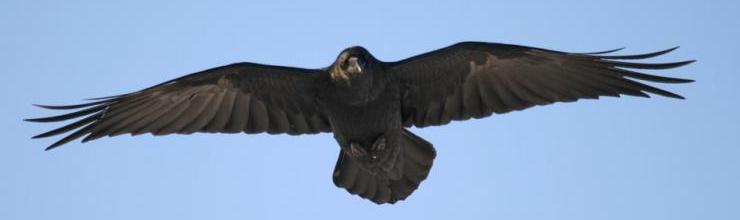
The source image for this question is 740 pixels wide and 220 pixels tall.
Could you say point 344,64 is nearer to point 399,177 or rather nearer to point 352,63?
point 352,63

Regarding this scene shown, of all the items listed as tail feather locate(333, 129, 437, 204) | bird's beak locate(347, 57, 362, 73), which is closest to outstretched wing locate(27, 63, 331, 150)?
tail feather locate(333, 129, 437, 204)

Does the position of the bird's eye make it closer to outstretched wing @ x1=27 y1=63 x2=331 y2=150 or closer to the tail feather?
outstretched wing @ x1=27 y1=63 x2=331 y2=150

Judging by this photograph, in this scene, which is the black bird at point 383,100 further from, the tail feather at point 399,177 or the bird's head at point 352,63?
the bird's head at point 352,63

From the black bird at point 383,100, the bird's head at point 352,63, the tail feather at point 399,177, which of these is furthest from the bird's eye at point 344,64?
the tail feather at point 399,177

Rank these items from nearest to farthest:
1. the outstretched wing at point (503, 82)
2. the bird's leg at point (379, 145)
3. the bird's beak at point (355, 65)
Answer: the bird's beak at point (355, 65) < the bird's leg at point (379, 145) < the outstretched wing at point (503, 82)

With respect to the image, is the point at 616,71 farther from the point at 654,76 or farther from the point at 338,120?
the point at 338,120

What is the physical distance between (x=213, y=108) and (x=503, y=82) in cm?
295

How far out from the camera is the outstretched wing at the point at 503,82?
11406 mm

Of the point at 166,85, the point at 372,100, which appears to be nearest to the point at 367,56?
the point at 372,100

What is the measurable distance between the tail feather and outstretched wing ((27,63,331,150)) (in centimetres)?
60

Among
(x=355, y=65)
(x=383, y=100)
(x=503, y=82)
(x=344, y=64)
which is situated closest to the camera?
(x=355, y=65)

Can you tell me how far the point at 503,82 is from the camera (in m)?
11.7

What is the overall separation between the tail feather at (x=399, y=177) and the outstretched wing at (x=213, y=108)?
Answer: 599mm

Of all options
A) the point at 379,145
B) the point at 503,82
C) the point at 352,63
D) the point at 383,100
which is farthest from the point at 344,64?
the point at 503,82
